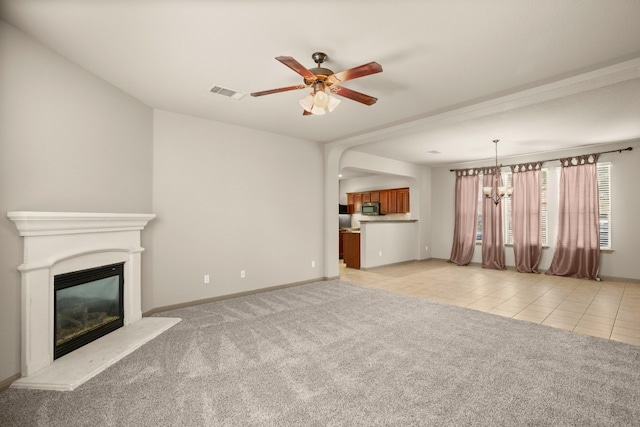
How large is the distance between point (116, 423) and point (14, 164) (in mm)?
2166

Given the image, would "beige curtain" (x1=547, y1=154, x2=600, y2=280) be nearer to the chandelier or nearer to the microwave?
the chandelier

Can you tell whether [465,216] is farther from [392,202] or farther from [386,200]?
[386,200]

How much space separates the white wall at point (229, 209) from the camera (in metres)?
4.20

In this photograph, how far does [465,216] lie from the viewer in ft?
26.9

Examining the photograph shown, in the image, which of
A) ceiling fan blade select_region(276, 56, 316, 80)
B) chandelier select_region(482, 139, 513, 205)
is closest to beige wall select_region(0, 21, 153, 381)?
ceiling fan blade select_region(276, 56, 316, 80)

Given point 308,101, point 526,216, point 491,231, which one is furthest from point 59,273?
A: point 526,216

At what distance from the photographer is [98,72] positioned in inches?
123

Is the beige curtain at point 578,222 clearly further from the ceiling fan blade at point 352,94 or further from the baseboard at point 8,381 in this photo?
the baseboard at point 8,381

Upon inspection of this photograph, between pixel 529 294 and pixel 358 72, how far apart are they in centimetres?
495

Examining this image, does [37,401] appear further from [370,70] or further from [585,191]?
[585,191]

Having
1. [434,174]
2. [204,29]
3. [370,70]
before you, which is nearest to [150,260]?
[204,29]

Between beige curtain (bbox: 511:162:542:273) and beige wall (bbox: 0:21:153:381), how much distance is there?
26.0 feet

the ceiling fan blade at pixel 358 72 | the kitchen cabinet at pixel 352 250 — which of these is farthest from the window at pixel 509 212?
the ceiling fan blade at pixel 358 72

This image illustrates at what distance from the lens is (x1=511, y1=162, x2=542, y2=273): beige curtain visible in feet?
22.9
